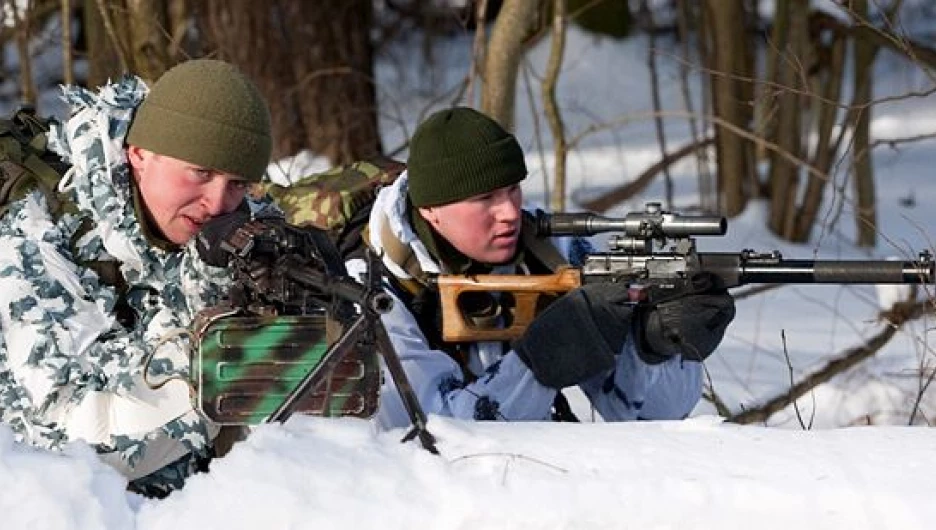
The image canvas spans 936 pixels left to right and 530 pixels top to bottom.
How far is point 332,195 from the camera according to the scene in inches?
187

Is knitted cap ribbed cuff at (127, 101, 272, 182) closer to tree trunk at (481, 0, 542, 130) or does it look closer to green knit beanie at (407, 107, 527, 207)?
green knit beanie at (407, 107, 527, 207)

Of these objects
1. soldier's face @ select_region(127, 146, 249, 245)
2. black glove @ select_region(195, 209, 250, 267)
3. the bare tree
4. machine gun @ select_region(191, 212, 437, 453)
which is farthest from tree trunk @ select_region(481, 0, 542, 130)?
machine gun @ select_region(191, 212, 437, 453)

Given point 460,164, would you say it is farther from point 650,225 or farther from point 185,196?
point 185,196

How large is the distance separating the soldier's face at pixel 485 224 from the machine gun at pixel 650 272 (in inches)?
3.7

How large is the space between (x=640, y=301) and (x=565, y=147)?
12.3ft

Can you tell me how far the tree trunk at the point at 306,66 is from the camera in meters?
10.1

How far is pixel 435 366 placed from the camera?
4.39 meters

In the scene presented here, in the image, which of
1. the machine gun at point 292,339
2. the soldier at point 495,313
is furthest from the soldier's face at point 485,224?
the machine gun at point 292,339

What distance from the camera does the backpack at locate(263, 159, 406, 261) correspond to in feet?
15.4

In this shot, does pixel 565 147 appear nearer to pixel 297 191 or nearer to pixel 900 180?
pixel 297 191

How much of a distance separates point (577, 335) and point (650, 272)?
0.20 m

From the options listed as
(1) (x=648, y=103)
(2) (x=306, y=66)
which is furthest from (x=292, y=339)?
(1) (x=648, y=103)

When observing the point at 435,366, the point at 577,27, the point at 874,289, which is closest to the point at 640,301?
the point at 435,366

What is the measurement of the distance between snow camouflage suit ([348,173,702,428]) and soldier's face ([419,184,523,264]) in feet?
0.23
